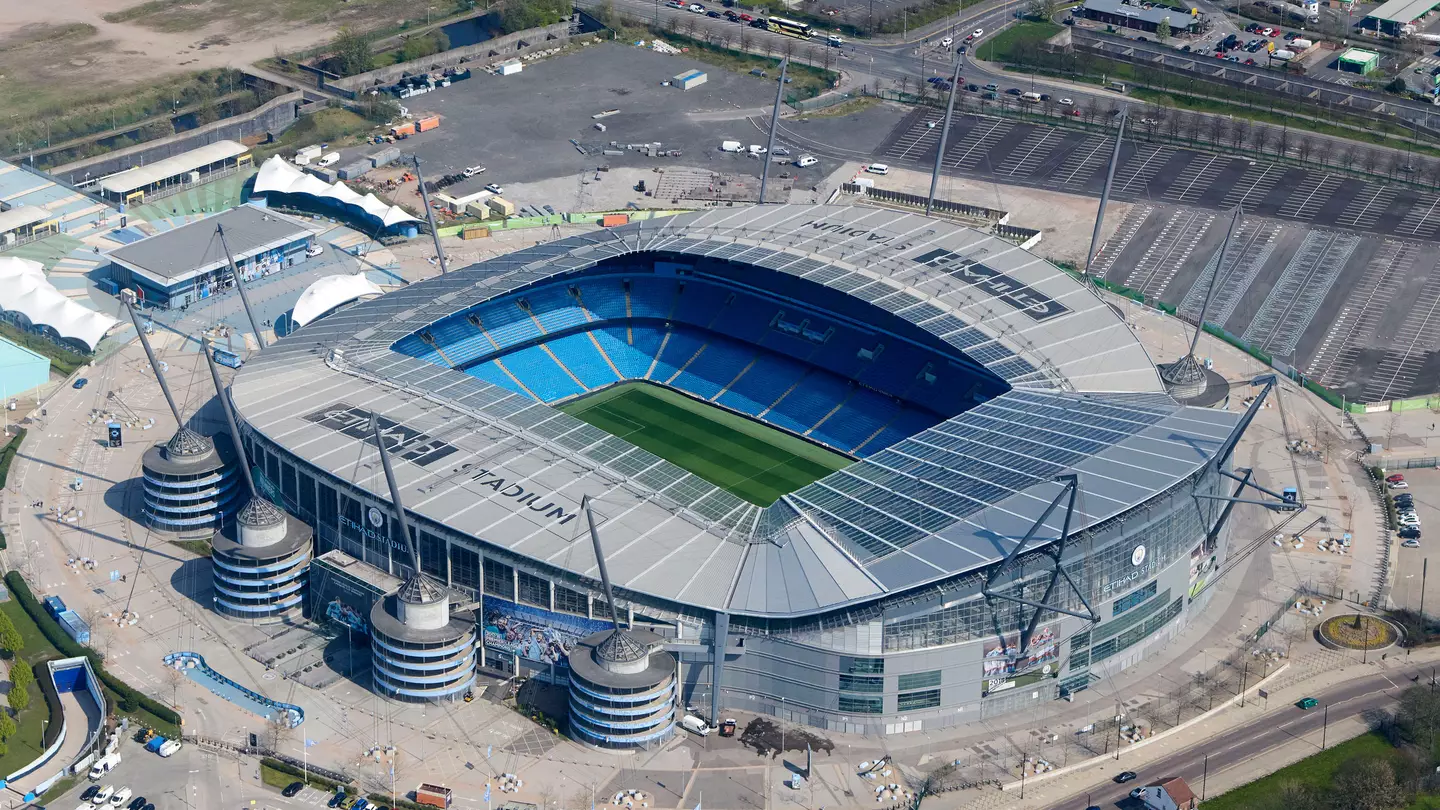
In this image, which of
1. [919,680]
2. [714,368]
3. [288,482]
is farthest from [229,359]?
[919,680]

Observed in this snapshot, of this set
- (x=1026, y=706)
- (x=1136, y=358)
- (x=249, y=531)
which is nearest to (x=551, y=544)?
(x=249, y=531)

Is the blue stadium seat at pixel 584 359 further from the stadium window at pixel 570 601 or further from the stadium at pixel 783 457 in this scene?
the stadium window at pixel 570 601

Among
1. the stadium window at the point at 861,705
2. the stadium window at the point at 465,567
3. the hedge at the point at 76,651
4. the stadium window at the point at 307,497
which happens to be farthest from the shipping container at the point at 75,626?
the stadium window at the point at 861,705

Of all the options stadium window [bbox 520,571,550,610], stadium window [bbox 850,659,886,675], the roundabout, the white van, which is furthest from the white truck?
the roundabout

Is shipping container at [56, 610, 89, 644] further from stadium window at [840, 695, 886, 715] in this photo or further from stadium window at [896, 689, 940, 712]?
stadium window at [896, 689, 940, 712]

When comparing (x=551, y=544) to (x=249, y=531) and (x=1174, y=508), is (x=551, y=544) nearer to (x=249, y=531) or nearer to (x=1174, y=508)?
(x=249, y=531)

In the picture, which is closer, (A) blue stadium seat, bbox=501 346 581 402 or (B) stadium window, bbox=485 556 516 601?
(B) stadium window, bbox=485 556 516 601
